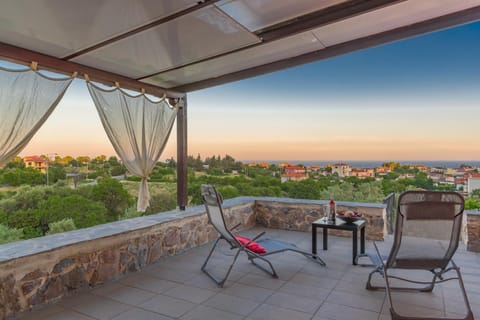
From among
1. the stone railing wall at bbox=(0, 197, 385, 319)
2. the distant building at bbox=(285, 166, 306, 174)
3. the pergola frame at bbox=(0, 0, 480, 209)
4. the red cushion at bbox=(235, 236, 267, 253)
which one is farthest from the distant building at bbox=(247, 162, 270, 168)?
the red cushion at bbox=(235, 236, 267, 253)

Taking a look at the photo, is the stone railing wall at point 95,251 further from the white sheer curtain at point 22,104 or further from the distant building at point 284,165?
the distant building at point 284,165

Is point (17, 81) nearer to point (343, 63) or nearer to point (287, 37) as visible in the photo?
point (287, 37)

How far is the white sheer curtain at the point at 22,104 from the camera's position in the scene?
278 centimetres

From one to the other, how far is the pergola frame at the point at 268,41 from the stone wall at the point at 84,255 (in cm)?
179

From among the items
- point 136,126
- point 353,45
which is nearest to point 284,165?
point 353,45

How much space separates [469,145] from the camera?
759 cm

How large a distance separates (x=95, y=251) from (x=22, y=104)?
162 centimetres

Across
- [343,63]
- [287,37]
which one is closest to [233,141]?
[343,63]

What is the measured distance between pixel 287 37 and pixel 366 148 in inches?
245

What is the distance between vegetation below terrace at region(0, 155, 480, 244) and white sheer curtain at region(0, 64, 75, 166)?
3441 millimetres

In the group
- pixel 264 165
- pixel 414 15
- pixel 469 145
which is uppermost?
pixel 414 15

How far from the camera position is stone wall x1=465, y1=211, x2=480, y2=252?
4.14m

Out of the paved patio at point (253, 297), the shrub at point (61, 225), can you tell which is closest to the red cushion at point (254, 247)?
the paved patio at point (253, 297)

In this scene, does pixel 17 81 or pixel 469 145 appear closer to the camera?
pixel 17 81
